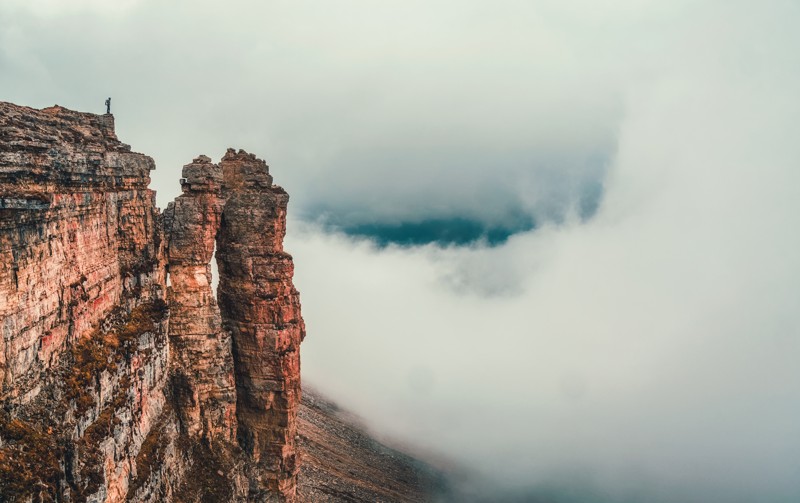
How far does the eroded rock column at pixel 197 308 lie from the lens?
57.0 metres

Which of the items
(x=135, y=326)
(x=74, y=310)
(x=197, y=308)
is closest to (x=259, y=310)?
(x=197, y=308)

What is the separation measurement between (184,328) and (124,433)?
51.2 ft

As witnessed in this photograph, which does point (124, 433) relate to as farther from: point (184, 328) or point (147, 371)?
point (184, 328)

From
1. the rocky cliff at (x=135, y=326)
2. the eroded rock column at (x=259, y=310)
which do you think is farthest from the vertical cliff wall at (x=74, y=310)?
the eroded rock column at (x=259, y=310)

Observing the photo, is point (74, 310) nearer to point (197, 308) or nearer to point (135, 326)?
point (135, 326)

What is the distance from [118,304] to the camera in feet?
156

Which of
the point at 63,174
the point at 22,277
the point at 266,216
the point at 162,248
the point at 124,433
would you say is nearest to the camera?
the point at 22,277

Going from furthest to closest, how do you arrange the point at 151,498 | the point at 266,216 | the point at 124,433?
the point at 266,216 < the point at 151,498 < the point at 124,433

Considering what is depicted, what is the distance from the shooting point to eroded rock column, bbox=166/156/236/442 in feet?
187

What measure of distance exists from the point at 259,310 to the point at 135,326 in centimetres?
1723

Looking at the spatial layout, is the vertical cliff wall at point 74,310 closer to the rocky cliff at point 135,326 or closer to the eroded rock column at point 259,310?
the rocky cliff at point 135,326

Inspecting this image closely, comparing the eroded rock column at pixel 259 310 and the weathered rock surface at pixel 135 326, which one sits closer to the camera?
the weathered rock surface at pixel 135 326

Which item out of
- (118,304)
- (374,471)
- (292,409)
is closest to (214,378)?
(292,409)

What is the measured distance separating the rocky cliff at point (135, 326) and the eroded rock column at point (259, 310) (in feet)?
0.48
